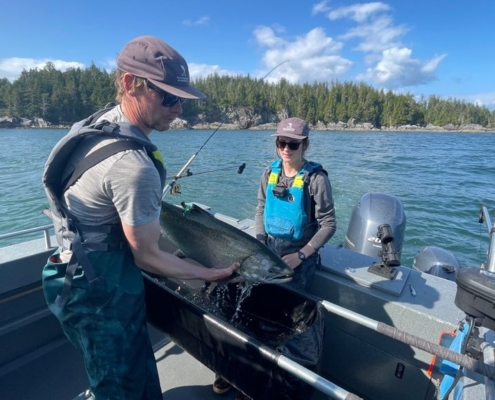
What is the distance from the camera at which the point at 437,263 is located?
4652 millimetres

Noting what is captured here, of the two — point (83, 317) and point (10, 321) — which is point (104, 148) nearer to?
point (83, 317)

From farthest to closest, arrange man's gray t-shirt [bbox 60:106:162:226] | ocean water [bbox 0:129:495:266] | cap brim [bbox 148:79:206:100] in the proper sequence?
ocean water [bbox 0:129:495:266] < cap brim [bbox 148:79:206:100] < man's gray t-shirt [bbox 60:106:162:226]

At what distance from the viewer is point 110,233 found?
1.74 m

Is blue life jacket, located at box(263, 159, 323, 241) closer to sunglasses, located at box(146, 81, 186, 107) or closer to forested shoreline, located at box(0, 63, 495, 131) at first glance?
sunglasses, located at box(146, 81, 186, 107)

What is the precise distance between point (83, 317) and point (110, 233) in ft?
1.59

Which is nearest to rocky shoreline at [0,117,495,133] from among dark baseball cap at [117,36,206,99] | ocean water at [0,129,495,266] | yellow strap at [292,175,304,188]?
ocean water at [0,129,495,266]

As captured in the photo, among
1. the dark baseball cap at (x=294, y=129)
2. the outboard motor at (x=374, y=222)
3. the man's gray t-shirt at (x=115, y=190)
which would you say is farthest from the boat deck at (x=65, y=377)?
the outboard motor at (x=374, y=222)

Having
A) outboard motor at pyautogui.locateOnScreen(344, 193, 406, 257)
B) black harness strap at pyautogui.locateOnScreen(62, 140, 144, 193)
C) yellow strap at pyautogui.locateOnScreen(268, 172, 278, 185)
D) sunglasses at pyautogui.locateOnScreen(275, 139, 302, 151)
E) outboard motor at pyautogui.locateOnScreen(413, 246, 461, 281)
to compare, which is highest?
sunglasses at pyautogui.locateOnScreen(275, 139, 302, 151)

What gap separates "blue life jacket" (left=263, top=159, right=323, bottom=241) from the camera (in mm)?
→ 3076

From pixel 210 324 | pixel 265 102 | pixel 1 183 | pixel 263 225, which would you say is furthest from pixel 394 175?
pixel 265 102

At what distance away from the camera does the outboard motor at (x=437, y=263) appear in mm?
4344

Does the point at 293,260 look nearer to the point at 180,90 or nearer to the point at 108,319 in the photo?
the point at 108,319

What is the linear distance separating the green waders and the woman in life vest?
1450 mm

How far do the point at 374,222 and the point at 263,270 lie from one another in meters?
2.87
